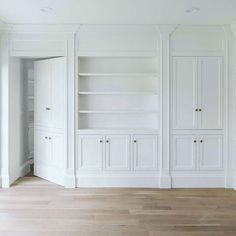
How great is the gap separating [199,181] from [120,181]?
1.22m

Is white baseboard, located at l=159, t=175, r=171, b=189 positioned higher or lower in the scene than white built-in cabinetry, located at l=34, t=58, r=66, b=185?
lower

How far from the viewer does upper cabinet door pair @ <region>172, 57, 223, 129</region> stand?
462cm

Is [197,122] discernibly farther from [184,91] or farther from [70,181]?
[70,181]

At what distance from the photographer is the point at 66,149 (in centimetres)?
467

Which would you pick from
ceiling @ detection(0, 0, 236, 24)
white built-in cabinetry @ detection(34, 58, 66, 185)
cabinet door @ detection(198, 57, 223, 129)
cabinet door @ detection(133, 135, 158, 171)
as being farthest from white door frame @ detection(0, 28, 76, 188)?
cabinet door @ detection(198, 57, 223, 129)

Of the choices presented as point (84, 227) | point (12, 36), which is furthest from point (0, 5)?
point (84, 227)

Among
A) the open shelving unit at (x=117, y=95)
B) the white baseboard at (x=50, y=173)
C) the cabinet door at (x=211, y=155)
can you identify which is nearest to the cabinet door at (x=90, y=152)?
the open shelving unit at (x=117, y=95)

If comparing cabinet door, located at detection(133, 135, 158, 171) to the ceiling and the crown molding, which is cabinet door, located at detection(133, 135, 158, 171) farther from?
the crown molding

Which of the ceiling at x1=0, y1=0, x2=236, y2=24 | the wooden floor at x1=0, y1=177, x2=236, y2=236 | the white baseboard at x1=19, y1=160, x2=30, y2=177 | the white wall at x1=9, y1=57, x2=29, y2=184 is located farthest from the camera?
the white baseboard at x1=19, y1=160, x2=30, y2=177

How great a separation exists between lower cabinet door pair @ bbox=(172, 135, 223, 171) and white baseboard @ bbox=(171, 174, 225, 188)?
4.9 inches

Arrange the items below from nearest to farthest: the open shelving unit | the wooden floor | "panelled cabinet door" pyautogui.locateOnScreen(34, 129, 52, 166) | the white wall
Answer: the wooden floor
the white wall
the open shelving unit
"panelled cabinet door" pyautogui.locateOnScreen(34, 129, 52, 166)

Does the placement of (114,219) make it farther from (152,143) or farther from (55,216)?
(152,143)

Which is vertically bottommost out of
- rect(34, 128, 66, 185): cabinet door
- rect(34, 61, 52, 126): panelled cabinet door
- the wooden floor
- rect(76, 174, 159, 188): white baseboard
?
the wooden floor

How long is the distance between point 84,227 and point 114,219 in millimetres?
378
